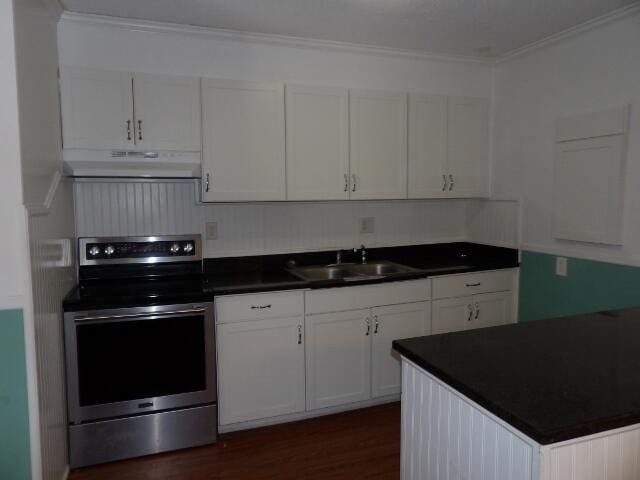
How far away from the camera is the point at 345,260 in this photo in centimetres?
350

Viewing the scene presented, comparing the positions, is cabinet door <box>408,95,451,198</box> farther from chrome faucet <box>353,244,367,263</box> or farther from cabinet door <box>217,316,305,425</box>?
cabinet door <box>217,316,305,425</box>

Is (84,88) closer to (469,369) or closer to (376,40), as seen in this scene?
(376,40)

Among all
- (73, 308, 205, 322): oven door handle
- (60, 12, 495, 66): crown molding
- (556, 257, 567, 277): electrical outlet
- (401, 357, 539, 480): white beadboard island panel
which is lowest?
(401, 357, 539, 480): white beadboard island panel

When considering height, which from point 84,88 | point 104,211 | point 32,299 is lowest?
point 32,299

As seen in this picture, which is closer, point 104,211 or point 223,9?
point 223,9

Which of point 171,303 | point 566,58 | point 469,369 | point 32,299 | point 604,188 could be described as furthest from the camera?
point 566,58

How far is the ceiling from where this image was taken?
2.50m

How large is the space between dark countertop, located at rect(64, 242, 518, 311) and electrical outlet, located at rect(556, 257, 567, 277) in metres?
0.35

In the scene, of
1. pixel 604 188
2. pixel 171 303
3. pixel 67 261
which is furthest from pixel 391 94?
pixel 67 261

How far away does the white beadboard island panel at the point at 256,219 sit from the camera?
9.54 feet

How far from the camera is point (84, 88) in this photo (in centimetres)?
259

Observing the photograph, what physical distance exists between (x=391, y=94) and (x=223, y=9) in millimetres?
1249

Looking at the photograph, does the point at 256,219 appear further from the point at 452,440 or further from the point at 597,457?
the point at 597,457

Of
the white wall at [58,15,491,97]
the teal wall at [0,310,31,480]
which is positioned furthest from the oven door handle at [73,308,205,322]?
the white wall at [58,15,491,97]
